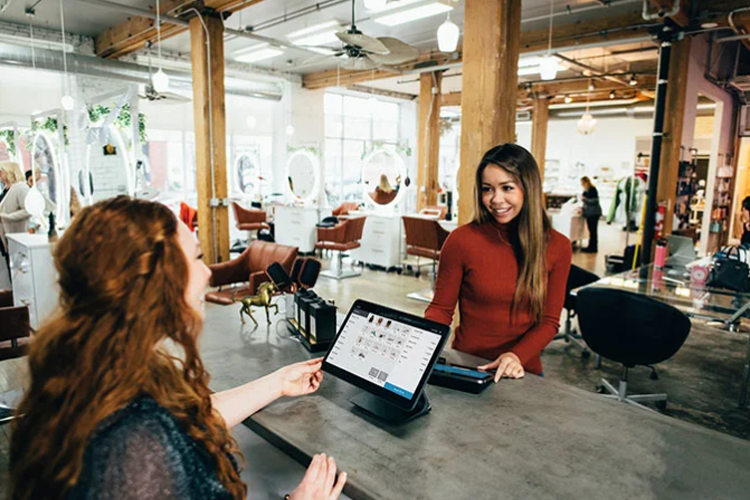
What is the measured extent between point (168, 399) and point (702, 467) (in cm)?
119

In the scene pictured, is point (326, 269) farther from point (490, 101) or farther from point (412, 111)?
point (412, 111)

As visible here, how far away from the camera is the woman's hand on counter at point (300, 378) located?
1497mm

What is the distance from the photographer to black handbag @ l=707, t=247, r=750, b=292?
364 centimetres

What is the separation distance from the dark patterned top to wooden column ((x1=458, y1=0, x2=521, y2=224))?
3.20m

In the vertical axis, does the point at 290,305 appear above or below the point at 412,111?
below

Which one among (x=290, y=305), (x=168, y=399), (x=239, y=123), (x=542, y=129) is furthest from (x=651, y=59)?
(x=168, y=399)

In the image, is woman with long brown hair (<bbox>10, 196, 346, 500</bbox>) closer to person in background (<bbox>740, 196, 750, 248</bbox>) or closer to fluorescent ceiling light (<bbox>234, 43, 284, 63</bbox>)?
person in background (<bbox>740, 196, 750, 248</bbox>)

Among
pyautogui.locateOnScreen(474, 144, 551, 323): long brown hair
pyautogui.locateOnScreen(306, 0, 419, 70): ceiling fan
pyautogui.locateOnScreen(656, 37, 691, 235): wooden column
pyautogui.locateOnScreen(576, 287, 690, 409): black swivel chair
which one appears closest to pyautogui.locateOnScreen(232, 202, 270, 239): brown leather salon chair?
pyautogui.locateOnScreen(306, 0, 419, 70): ceiling fan

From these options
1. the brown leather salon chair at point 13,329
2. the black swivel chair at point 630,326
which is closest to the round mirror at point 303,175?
the brown leather salon chair at point 13,329

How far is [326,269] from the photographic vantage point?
330 inches

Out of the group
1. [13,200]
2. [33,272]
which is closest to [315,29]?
[13,200]

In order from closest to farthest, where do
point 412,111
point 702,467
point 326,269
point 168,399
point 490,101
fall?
point 168,399 → point 702,467 → point 490,101 → point 326,269 → point 412,111

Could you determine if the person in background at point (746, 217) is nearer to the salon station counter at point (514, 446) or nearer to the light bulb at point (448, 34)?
the light bulb at point (448, 34)

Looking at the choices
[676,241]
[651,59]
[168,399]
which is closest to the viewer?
[168,399]
